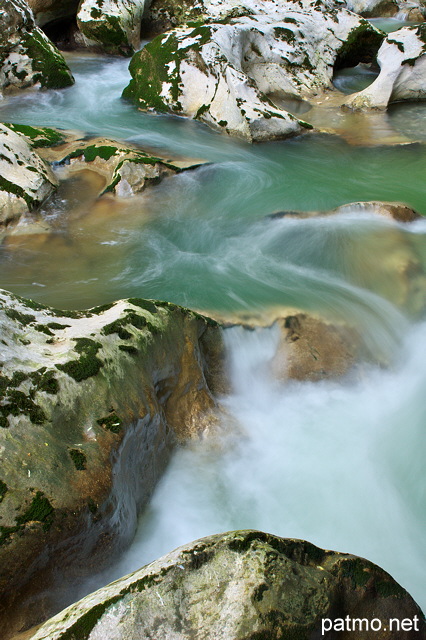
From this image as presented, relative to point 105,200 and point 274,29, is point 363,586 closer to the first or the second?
point 105,200

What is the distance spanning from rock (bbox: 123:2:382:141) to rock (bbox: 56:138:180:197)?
10.1 feet

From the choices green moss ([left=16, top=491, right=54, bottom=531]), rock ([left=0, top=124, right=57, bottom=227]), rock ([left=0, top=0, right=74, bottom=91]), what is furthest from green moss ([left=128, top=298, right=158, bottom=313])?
rock ([left=0, top=0, right=74, bottom=91])

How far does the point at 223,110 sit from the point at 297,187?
332 cm

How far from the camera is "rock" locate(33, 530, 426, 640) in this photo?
99.4 inches

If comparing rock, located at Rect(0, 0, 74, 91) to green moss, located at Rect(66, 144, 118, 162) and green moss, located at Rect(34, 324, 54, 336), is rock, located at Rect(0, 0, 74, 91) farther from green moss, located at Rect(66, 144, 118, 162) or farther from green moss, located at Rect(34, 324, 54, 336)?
green moss, located at Rect(34, 324, 54, 336)

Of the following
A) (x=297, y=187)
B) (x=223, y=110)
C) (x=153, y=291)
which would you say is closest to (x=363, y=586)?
(x=153, y=291)

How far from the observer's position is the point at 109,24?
1638 centimetres

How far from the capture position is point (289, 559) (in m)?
2.89

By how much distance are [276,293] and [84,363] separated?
11.7ft

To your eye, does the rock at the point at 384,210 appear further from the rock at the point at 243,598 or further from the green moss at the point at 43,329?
the rock at the point at 243,598

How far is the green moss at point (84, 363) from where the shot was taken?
12.5 feet

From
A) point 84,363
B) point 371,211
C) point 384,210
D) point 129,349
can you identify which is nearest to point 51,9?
point 371,211

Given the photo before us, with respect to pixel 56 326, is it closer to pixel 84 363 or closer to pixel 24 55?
pixel 84 363

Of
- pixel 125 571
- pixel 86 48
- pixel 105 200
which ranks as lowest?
pixel 125 571
